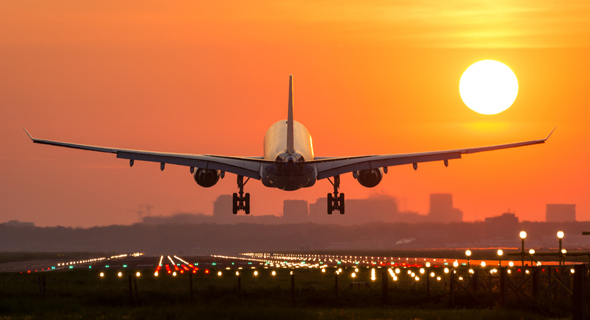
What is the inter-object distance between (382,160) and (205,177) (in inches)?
580

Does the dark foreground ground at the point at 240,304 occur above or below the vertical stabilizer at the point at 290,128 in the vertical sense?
below

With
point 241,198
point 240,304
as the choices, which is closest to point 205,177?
point 241,198

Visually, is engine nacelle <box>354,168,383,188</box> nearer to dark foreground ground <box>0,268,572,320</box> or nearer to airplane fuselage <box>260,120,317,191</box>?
airplane fuselage <box>260,120,317,191</box>

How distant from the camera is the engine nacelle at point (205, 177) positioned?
5566 cm

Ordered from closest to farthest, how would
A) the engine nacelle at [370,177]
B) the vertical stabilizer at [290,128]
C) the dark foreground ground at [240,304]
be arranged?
the dark foreground ground at [240,304], the vertical stabilizer at [290,128], the engine nacelle at [370,177]

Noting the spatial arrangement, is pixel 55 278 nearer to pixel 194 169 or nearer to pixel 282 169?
pixel 194 169

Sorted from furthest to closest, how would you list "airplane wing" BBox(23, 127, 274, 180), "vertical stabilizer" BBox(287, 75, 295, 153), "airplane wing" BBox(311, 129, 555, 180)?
"airplane wing" BBox(311, 129, 555, 180), "vertical stabilizer" BBox(287, 75, 295, 153), "airplane wing" BBox(23, 127, 274, 180)

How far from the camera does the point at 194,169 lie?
54.2 meters

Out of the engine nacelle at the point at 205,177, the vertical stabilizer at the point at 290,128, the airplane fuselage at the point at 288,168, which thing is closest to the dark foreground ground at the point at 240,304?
the airplane fuselage at the point at 288,168

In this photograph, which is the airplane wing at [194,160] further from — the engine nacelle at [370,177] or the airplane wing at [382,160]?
the engine nacelle at [370,177]

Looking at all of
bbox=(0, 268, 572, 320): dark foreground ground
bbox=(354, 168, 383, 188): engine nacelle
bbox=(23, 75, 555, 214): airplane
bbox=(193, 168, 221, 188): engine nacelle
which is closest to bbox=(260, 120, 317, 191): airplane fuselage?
bbox=(23, 75, 555, 214): airplane

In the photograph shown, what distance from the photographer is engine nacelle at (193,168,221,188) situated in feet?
183

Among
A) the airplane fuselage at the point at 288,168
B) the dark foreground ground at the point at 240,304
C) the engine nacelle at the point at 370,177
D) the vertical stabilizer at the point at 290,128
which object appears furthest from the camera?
the engine nacelle at the point at 370,177

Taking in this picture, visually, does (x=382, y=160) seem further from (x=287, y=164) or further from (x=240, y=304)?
(x=240, y=304)
